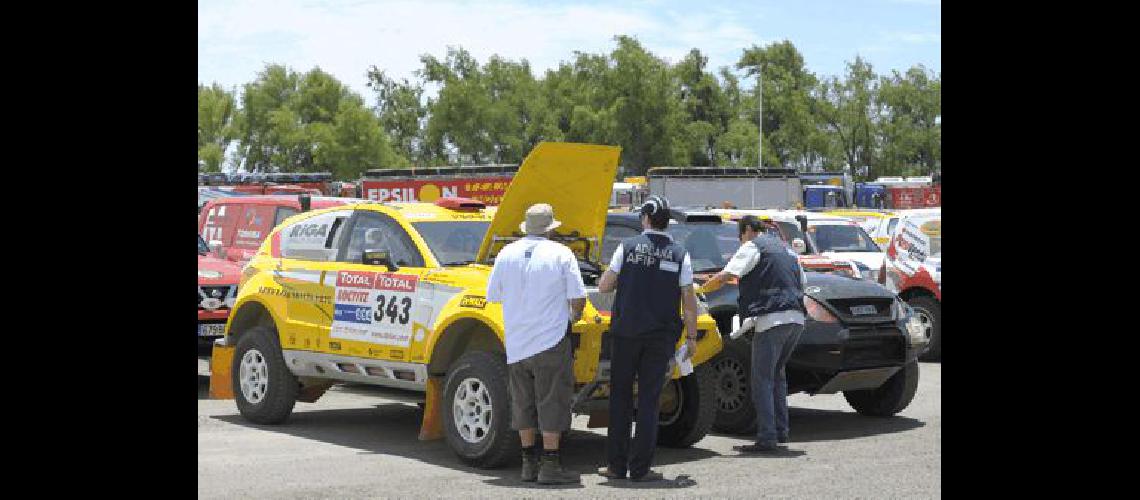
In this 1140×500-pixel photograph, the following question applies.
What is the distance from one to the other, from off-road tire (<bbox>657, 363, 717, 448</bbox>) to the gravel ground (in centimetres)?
13

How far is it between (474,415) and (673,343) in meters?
1.41

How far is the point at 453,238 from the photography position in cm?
1091

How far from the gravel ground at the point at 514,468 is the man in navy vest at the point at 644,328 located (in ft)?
0.89

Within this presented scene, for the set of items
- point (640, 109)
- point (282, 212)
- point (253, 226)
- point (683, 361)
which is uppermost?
point (640, 109)

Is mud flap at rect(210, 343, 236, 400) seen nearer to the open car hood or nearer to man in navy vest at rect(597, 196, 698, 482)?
the open car hood

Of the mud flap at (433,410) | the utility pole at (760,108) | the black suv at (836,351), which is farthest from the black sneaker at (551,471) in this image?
the utility pole at (760,108)

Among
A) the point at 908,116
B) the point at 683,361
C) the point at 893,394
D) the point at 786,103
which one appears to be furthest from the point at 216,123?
the point at 683,361

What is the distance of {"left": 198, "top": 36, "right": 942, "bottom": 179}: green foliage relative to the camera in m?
59.9

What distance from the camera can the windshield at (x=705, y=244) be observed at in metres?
12.8

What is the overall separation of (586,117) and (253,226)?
4214 cm

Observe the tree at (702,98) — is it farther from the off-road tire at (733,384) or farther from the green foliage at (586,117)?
the off-road tire at (733,384)

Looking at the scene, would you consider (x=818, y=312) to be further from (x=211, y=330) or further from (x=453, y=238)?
(x=211, y=330)
